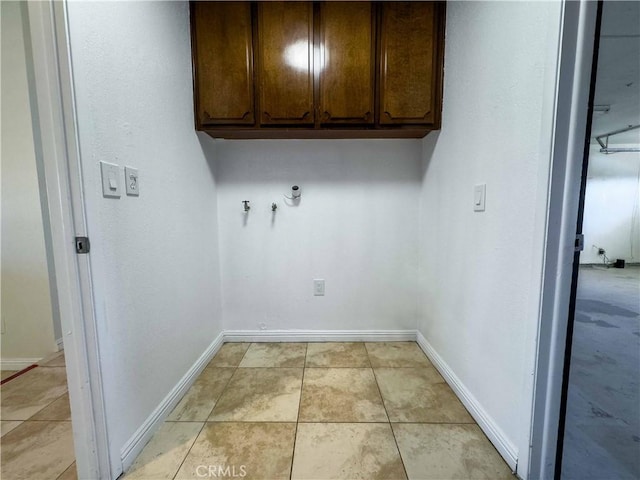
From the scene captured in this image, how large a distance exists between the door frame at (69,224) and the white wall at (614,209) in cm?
768

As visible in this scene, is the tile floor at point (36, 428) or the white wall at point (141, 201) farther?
the tile floor at point (36, 428)

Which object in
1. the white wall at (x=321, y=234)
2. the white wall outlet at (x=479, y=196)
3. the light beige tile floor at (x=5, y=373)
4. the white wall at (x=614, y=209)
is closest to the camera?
the white wall outlet at (x=479, y=196)

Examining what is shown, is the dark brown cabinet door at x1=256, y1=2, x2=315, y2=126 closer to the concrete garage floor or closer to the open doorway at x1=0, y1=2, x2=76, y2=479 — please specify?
the open doorway at x1=0, y1=2, x2=76, y2=479

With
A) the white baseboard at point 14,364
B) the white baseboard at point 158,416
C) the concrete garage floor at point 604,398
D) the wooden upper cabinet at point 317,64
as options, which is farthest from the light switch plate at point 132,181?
the concrete garage floor at point 604,398

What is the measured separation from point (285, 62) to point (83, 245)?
Answer: 1.43 metres

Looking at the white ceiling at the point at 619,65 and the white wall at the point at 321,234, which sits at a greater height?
the white ceiling at the point at 619,65

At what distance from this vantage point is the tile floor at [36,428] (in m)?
1.00

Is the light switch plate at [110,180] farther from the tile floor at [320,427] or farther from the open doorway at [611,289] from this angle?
the open doorway at [611,289]

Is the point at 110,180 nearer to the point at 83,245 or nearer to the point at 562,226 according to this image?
the point at 83,245

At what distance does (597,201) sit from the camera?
5.36 meters

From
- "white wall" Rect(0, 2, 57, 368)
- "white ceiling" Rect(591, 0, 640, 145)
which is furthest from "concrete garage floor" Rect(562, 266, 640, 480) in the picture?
"white wall" Rect(0, 2, 57, 368)

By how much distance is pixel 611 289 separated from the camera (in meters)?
Result: 3.53

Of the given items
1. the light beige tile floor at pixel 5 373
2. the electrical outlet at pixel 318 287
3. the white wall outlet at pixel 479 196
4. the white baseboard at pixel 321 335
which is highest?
the white wall outlet at pixel 479 196

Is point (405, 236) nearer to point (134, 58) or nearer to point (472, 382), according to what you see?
point (472, 382)
